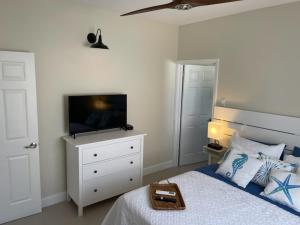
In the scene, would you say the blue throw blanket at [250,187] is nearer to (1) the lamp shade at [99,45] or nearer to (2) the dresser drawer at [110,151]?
(2) the dresser drawer at [110,151]

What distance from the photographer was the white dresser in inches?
111

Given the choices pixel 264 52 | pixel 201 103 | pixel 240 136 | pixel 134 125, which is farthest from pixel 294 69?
pixel 134 125

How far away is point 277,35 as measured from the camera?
289 centimetres

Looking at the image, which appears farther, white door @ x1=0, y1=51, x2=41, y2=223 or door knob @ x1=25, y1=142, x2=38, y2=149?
door knob @ x1=25, y1=142, x2=38, y2=149

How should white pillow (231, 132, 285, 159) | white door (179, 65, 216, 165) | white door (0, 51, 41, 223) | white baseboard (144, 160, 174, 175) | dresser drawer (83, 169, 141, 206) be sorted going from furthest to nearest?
1. white door (179, 65, 216, 165)
2. white baseboard (144, 160, 174, 175)
3. dresser drawer (83, 169, 141, 206)
4. white pillow (231, 132, 285, 159)
5. white door (0, 51, 41, 223)

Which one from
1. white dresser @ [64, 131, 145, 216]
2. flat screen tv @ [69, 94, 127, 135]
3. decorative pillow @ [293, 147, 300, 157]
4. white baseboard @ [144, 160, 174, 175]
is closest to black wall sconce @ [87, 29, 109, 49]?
flat screen tv @ [69, 94, 127, 135]

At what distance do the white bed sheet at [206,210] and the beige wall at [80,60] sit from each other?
1430 mm

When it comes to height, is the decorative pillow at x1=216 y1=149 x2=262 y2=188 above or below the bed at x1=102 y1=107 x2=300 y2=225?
above

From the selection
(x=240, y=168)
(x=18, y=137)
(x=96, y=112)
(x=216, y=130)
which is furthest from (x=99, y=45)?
(x=240, y=168)

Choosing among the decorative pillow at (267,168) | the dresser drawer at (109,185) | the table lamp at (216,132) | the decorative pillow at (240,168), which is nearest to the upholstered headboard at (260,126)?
the table lamp at (216,132)

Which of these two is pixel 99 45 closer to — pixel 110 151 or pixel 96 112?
pixel 96 112

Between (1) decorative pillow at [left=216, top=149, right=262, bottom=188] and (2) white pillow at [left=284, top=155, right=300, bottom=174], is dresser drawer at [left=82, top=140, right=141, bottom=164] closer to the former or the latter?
(1) decorative pillow at [left=216, top=149, right=262, bottom=188]

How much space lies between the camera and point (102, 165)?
296cm

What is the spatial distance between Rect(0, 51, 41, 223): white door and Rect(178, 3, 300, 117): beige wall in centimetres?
255
